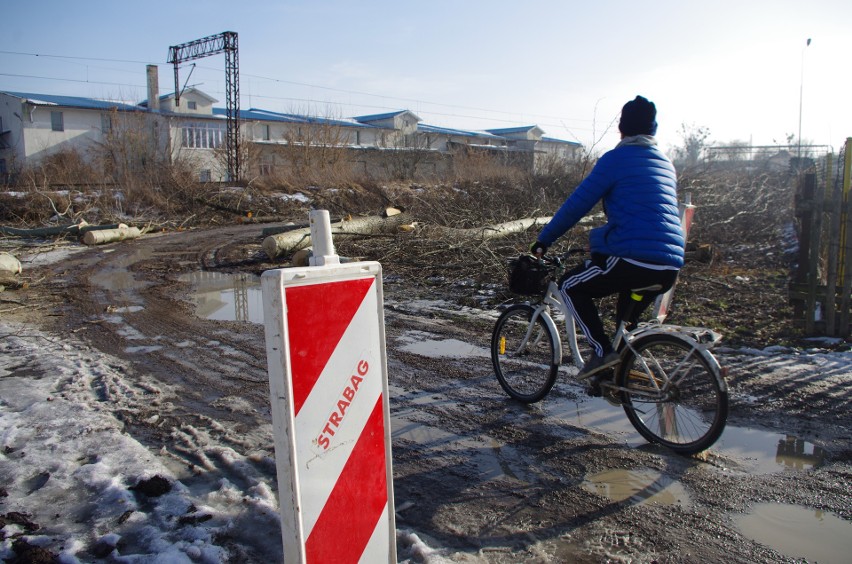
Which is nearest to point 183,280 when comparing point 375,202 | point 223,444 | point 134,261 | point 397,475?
point 134,261

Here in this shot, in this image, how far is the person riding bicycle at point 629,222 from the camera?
13.1 ft

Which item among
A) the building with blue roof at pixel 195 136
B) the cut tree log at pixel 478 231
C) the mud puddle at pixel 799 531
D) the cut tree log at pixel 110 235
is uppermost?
the building with blue roof at pixel 195 136

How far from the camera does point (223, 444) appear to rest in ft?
13.6

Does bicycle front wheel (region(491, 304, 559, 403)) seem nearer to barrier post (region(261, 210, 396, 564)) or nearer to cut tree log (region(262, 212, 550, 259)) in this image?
barrier post (region(261, 210, 396, 564))

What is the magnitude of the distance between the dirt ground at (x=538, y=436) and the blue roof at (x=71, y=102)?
4456cm

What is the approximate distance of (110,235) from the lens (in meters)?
18.8

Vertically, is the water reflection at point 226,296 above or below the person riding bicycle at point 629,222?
below

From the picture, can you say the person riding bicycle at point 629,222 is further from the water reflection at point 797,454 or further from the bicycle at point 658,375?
the water reflection at point 797,454

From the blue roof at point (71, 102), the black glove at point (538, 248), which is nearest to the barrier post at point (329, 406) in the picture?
the black glove at point (538, 248)

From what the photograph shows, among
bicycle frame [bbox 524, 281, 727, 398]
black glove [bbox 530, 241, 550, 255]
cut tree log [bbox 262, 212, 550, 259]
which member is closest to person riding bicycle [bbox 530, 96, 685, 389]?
→ bicycle frame [bbox 524, 281, 727, 398]

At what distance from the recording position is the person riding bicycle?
13.1 ft

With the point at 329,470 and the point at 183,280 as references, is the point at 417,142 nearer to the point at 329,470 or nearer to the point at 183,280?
Result: the point at 183,280

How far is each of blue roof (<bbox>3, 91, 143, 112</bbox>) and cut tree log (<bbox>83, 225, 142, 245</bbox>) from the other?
2933 centimetres

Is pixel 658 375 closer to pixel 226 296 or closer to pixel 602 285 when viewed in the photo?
pixel 602 285
